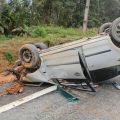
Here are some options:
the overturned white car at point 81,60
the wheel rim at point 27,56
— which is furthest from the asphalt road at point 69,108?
the wheel rim at point 27,56

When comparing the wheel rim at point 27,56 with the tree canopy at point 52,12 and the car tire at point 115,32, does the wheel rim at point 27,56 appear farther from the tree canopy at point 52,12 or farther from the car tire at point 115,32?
the tree canopy at point 52,12

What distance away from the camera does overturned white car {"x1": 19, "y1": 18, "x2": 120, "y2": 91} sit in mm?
6980

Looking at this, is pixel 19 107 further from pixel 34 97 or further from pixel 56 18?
pixel 56 18

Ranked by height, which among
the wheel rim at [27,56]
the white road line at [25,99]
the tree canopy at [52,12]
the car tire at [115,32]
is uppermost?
the car tire at [115,32]

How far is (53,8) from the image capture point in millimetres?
18016

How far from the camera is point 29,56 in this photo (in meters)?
7.57

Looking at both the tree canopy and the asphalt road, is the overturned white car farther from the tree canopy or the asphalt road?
the tree canopy

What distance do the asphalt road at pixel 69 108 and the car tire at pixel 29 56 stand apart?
69 cm

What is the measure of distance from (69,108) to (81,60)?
4.14ft

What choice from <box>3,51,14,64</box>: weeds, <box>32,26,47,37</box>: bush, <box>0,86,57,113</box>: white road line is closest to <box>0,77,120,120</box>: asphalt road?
<box>0,86,57,113</box>: white road line

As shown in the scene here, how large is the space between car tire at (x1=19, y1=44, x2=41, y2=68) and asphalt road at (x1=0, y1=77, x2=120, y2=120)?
2.27 feet

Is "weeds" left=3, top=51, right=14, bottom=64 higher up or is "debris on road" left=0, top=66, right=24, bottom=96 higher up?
"debris on road" left=0, top=66, right=24, bottom=96

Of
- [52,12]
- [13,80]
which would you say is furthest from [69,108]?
[52,12]

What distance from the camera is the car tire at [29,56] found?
7.40m
